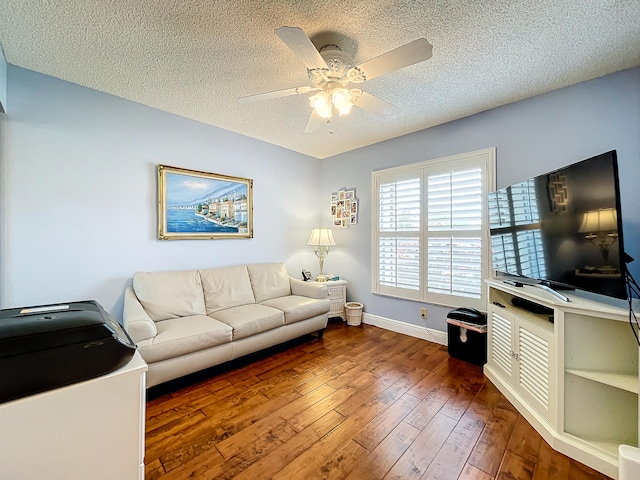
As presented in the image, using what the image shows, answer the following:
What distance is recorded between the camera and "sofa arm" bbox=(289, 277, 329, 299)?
10.7 ft

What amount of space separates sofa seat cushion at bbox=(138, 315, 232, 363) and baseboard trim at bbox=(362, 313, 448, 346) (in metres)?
2.02

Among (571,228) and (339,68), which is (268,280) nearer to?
(339,68)

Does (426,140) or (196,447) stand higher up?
(426,140)

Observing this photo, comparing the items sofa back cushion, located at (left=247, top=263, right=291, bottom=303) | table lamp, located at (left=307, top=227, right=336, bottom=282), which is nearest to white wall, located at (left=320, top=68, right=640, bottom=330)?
table lamp, located at (left=307, top=227, right=336, bottom=282)

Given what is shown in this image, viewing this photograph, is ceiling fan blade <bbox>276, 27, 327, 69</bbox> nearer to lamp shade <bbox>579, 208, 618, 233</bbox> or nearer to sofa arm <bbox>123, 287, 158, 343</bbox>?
lamp shade <bbox>579, 208, 618, 233</bbox>

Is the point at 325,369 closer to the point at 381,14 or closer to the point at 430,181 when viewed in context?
the point at 430,181

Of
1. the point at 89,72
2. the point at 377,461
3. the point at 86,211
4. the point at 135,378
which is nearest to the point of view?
the point at 135,378

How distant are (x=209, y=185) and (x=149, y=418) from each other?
2.23m

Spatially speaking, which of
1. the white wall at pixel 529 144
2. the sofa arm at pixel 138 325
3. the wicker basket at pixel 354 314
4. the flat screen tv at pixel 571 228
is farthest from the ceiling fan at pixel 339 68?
the wicker basket at pixel 354 314

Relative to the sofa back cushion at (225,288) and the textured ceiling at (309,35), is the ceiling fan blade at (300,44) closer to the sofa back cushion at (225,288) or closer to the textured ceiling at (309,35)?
the textured ceiling at (309,35)

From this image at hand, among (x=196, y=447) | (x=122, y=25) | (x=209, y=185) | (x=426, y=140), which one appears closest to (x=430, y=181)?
(x=426, y=140)

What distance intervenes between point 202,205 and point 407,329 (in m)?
2.84

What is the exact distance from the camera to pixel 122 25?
163cm

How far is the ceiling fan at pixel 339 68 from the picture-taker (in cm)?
137
